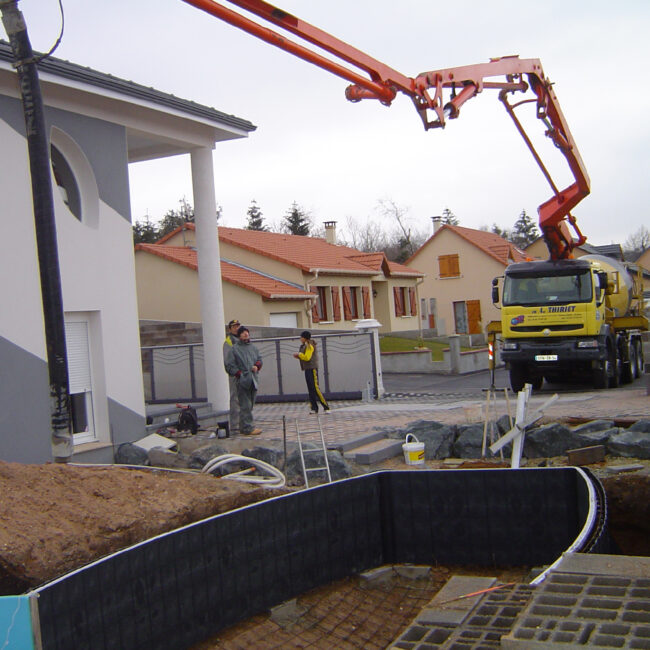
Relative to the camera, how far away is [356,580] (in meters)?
7.53

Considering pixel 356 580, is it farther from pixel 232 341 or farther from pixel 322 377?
pixel 322 377

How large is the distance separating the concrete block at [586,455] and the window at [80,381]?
7.15m

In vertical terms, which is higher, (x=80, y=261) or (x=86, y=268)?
(x=80, y=261)

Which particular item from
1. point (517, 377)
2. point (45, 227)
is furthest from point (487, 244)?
point (45, 227)

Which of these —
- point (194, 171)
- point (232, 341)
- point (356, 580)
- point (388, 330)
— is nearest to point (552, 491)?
point (356, 580)

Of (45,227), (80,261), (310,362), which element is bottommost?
(310,362)

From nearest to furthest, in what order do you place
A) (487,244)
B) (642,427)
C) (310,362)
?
(642,427)
(310,362)
(487,244)

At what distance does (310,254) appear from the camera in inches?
1394

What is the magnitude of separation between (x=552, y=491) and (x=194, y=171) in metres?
10.3

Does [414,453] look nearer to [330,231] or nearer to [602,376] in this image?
[602,376]

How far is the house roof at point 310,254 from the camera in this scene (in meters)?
32.6

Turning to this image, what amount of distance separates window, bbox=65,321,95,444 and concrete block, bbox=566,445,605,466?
7.15 m

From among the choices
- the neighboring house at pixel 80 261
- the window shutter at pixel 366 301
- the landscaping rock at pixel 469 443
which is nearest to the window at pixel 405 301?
the window shutter at pixel 366 301

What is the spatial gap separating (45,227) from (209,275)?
26.1 ft
